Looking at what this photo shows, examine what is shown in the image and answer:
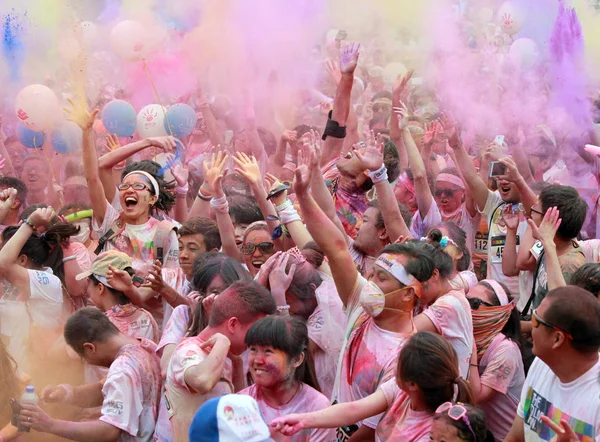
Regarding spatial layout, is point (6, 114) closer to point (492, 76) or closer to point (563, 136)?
point (492, 76)

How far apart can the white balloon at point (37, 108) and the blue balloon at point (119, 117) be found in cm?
47

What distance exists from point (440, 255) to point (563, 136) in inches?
188

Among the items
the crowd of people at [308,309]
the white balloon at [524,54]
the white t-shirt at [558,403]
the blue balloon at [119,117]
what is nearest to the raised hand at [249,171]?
the crowd of people at [308,309]

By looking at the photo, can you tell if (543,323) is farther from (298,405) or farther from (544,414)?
(298,405)

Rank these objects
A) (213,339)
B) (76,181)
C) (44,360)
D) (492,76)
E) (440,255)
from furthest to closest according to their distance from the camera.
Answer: (492,76) < (76,181) < (44,360) < (440,255) < (213,339)

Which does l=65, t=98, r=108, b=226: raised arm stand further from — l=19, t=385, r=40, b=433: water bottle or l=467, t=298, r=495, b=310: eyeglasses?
l=467, t=298, r=495, b=310: eyeglasses

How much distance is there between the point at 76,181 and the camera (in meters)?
7.44

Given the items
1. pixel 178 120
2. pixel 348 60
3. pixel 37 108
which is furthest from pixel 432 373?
pixel 37 108

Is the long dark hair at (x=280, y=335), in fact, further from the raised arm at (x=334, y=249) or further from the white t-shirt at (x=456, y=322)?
the white t-shirt at (x=456, y=322)

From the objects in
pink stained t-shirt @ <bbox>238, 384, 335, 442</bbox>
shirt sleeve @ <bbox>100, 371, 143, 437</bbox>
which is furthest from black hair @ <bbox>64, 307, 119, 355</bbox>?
pink stained t-shirt @ <bbox>238, 384, 335, 442</bbox>

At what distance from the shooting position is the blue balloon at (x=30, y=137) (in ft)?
25.3

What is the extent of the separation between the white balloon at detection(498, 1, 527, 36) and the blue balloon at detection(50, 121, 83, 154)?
14.4 ft

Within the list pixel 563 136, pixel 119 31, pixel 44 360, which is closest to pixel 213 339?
pixel 44 360

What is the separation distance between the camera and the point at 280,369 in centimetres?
339
